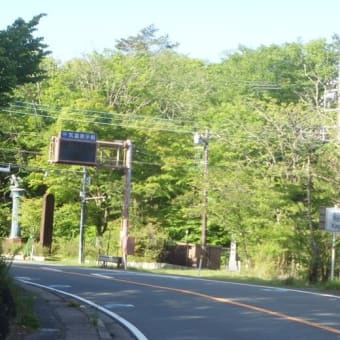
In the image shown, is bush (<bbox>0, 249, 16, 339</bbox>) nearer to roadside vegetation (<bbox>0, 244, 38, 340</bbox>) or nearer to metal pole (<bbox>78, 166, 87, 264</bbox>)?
roadside vegetation (<bbox>0, 244, 38, 340</bbox>)

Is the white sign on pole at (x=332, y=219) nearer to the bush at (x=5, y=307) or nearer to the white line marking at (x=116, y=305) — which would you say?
the white line marking at (x=116, y=305)

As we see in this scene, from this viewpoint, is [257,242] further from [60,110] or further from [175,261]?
[60,110]

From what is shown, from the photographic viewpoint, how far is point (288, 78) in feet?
211

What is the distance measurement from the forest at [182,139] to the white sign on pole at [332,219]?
17.3 feet

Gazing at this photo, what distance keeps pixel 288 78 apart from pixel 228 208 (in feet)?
82.6

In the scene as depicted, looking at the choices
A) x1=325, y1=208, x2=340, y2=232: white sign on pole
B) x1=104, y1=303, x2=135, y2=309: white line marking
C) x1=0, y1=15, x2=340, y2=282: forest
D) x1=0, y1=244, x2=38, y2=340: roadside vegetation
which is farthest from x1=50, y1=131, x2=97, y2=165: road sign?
x1=0, y1=244, x2=38, y2=340: roadside vegetation

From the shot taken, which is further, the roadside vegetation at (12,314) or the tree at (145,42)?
the tree at (145,42)

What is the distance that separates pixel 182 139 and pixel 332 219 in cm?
3160

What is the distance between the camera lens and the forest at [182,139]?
37219mm

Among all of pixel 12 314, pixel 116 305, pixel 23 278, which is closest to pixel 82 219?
pixel 23 278

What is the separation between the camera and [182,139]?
58.7 metres

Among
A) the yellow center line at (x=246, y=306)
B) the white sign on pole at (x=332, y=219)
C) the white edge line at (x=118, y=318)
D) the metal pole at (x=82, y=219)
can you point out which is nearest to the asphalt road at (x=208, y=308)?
the yellow center line at (x=246, y=306)

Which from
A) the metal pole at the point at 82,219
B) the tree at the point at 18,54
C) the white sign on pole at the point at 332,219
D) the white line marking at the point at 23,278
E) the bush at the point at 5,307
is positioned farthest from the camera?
the metal pole at the point at 82,219

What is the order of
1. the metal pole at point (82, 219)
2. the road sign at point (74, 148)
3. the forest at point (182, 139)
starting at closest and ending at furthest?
the forest at point (182, 139)
the road sign at point (74, 148)
the metal pole at point (82, 219)
